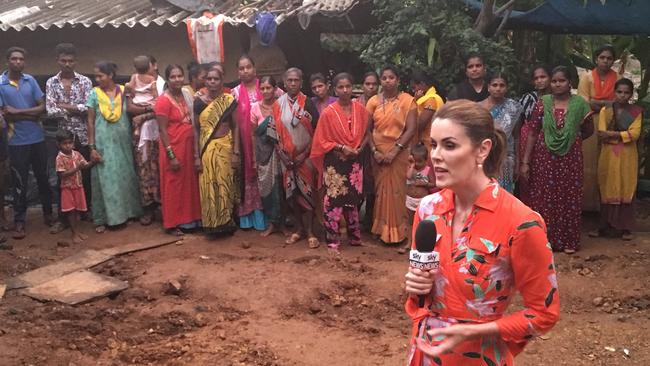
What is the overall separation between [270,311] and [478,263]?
301cm

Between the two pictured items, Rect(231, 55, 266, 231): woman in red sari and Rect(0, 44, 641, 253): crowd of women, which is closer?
Rect(0, 44, 641, 253): crowd of women

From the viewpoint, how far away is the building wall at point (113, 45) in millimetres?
7691

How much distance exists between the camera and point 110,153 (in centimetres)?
651

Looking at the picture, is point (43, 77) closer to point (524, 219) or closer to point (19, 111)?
point (19, 111)

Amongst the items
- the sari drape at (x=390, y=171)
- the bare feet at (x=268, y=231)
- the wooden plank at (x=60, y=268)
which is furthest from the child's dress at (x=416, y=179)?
the wooden plank at (x=60, y=268)

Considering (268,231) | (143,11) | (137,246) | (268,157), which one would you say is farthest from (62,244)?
(143,11)

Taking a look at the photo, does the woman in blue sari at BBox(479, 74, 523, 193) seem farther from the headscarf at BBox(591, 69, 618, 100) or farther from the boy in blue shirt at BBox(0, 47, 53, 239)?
the boy in blue shirt at BBox(0, 47, 53, 239)

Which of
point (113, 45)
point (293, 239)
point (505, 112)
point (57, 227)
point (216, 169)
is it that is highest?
point (113, 45)

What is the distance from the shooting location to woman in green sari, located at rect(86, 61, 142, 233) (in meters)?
6.36

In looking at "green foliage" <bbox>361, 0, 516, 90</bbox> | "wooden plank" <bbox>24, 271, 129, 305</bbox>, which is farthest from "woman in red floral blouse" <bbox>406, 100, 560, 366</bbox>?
"green foliage" <bbox>361, 0, 516, 90</bbox>

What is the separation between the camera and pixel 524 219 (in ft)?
5.77

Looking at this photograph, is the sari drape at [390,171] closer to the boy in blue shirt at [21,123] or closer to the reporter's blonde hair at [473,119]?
the boy in blue shirt at [21,123]

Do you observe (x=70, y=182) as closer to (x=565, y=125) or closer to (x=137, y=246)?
(x=137, y=246)

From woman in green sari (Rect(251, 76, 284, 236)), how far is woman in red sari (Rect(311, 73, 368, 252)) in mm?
482
